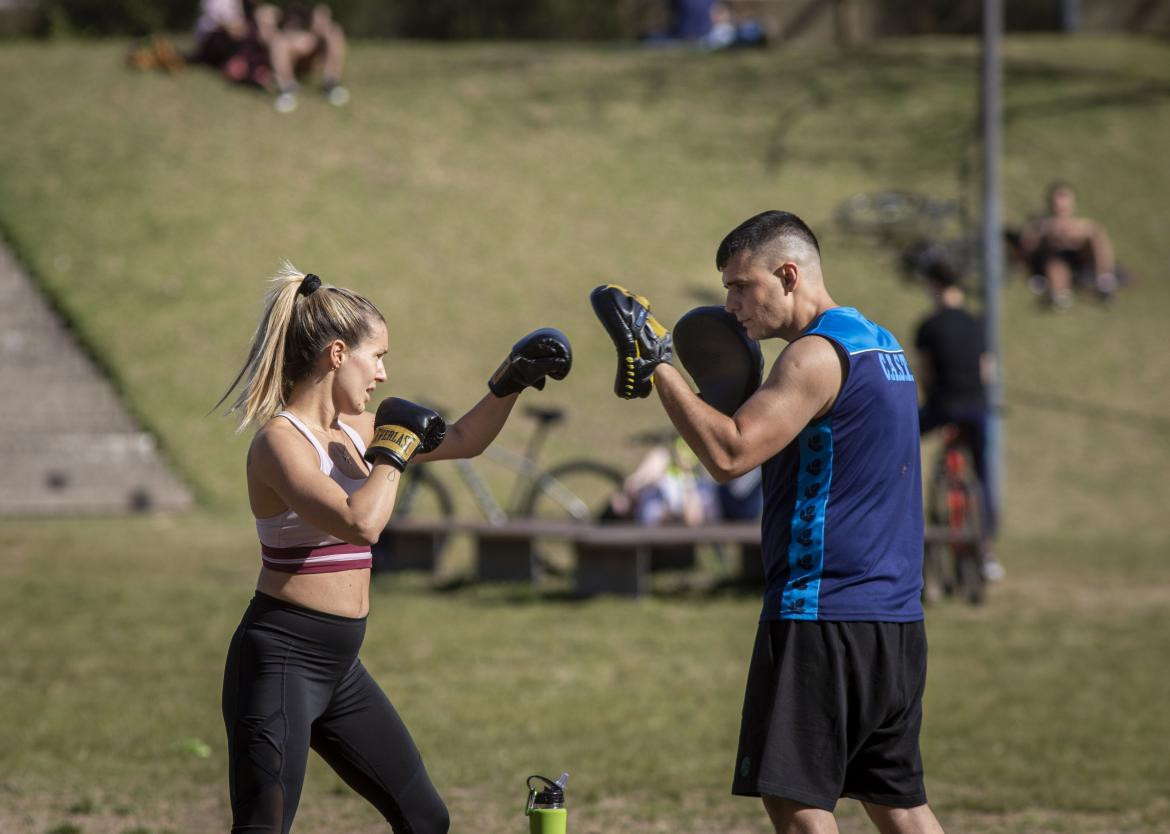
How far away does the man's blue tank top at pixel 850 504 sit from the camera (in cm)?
355

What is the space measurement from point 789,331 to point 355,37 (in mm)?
27972

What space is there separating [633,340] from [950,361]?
731 cm

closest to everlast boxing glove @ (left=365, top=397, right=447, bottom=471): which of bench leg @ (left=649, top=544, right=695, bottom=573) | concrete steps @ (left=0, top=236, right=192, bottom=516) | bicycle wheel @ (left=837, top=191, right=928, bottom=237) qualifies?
bench leg @ (left=649, top=544, right=695, bottom=573)

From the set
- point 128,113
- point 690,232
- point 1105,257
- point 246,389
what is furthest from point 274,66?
point 246,389

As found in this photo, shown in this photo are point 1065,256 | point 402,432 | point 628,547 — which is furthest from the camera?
point 1065,256

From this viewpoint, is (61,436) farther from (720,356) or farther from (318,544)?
(720,356)

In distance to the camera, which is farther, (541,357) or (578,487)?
(578,487)

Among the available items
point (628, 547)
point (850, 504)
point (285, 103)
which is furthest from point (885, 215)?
point (850, 504)

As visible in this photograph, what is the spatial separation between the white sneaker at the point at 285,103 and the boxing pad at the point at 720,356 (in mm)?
19468

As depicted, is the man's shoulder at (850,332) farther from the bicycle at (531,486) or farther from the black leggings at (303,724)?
the bicycle at (531,486)

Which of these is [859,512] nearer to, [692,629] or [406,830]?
[406,830]

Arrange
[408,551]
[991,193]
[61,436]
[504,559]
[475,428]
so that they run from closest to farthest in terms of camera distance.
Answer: [475,428], [504,559], [408,551], [991,193], [61,436]

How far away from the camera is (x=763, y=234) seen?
364 cm

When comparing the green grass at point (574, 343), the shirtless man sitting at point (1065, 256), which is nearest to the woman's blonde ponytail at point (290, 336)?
the green grass at point (574, 343)
